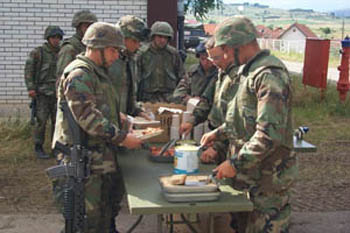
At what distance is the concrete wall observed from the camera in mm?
10641

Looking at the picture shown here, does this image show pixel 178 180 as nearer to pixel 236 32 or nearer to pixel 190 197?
pixel 190 197

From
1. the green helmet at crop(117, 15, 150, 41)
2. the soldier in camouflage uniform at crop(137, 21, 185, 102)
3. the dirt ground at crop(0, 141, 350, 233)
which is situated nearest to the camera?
the green helmet at crop(117, 15, 150, 41)

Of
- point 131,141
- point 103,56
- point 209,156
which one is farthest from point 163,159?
point 103,56

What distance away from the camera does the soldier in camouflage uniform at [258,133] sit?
3117mm

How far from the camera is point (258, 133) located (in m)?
3.11

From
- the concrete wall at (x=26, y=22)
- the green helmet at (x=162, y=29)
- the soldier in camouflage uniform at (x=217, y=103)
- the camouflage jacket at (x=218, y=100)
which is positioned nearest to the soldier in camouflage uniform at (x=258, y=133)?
the soldier in camouflage uniform at (x=217, y=103)

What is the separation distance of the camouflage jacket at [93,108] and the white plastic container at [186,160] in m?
0.42

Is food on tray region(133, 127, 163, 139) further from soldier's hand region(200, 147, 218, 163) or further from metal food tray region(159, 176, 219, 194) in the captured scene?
metal food tray region(159, 176, 219, 194)

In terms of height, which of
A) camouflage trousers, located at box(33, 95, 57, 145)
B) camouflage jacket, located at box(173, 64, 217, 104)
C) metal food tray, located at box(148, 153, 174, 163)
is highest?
camouflage jacket, located at box(173, 64, 217, 104)

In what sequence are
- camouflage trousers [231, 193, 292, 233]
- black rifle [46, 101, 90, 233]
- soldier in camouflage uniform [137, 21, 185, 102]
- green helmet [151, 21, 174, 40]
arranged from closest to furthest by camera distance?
camouflage trousers [231, 193, 292, 233] < black rifle [46, 101, 90, 233] < green helmet [151, 21, 174, 40] < soldier in camouflage uniform [137, 21, 185, 102]

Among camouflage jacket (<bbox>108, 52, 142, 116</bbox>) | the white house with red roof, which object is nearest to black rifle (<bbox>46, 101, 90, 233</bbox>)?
camouflage jacket (<bbox>108, 52, 142, 116</bbox>)

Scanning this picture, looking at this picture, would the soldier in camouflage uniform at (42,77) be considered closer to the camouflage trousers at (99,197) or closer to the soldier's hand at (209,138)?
the camouflage trousers at (99,197)

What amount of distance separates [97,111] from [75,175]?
0.44m

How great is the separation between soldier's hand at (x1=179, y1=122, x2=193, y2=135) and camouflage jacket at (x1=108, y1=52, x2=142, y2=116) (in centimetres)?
46
